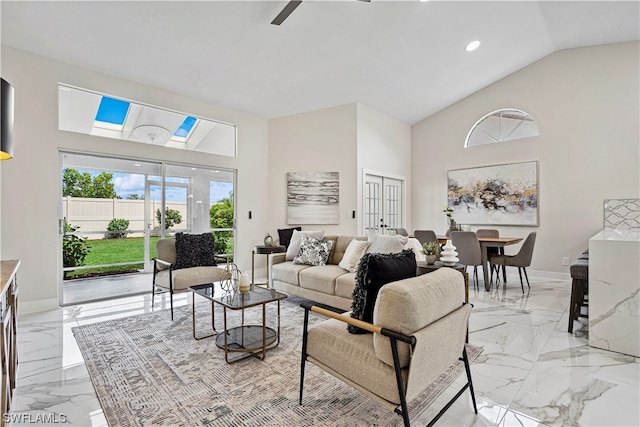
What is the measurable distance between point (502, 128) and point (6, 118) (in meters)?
6.82

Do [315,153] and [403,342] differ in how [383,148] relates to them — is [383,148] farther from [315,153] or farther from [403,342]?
[403,342]

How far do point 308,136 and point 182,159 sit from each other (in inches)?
87.7

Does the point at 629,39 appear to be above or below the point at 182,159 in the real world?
above

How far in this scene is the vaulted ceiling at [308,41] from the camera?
334 cm

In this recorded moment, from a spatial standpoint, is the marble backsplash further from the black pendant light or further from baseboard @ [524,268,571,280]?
the black pendant light

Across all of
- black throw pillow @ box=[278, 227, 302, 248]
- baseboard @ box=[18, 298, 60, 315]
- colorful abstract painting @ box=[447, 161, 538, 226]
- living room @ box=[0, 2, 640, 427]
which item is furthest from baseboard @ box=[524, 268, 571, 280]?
baseboard @ box=[18, 298, 60, 315]

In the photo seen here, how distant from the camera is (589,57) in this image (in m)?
5.15

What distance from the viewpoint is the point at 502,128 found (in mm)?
6051

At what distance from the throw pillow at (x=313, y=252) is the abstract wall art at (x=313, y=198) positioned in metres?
1.63

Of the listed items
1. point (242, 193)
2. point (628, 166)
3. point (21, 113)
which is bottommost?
point (242, 193)

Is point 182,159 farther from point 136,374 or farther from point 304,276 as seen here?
point 136,374

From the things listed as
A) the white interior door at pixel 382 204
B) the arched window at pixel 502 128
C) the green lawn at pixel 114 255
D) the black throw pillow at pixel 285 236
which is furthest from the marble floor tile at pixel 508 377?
the arched window at pixel 502 128

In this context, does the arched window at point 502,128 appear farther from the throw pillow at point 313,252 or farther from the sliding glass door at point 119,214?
the sliding glass door at point 119,214

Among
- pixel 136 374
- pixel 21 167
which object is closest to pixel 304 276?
pixel 136 374
